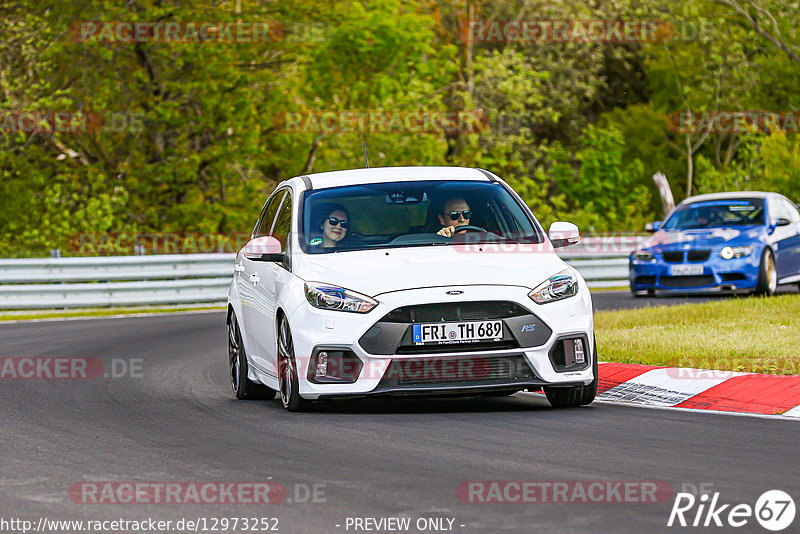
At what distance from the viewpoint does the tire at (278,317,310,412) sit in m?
9.73

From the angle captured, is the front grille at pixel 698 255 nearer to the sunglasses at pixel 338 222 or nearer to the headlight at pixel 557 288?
the sunglasses at pixel 338 222

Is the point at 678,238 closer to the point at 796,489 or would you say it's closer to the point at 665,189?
the point at 796,489

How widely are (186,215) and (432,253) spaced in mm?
25430

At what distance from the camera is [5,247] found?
3256cm

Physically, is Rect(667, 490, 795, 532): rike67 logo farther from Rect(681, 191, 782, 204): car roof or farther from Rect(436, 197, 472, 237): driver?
Rect(681, 191, 782, 204): car roof

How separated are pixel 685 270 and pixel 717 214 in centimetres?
150

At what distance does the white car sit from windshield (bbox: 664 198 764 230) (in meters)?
12.7

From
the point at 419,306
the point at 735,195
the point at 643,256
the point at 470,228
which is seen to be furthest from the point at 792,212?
the point at 419,306

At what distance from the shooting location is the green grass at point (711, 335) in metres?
11.5

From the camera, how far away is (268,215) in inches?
471

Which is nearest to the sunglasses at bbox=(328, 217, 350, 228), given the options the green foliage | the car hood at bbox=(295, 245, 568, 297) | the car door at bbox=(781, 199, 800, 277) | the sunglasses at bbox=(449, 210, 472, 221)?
the car hood at bbox=(295, 245, 568, 297)

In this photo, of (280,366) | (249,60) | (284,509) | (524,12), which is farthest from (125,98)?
(284,509)

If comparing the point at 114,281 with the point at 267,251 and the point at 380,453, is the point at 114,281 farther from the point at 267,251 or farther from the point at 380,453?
the point at 380,453

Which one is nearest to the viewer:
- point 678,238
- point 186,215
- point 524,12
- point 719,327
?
point 719,327
